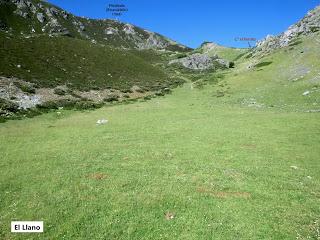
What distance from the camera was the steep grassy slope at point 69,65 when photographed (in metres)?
63.0

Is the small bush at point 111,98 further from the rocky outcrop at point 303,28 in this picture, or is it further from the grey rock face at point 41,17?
the grey rock face at point 41,17

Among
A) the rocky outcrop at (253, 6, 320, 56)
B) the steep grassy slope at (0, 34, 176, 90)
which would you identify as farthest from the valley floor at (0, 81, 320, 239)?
the rocky outcrop at (253, 6, 320, 56)

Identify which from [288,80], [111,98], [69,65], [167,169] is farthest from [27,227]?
[69,65]

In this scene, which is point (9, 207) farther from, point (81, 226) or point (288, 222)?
point (288, 222)

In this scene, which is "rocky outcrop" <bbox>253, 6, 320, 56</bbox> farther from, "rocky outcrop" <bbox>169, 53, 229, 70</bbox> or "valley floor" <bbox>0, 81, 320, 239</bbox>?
"valley floor" <bbox>0, 81, 320, 239</bbox>

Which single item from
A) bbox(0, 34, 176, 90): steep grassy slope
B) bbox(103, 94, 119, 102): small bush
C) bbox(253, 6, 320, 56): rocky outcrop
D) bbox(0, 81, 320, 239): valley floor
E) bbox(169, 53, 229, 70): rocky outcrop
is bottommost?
bbox(0, 81, 320, 239): valley floor

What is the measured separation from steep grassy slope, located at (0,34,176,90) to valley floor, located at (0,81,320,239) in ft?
87.1

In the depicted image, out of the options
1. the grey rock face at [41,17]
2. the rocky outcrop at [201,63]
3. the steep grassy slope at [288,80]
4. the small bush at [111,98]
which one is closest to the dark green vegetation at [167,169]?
the steep grassy slope at [288,80]

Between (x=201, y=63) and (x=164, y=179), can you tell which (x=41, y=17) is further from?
(x=164, y=179)

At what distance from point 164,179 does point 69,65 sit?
6202 centimetres

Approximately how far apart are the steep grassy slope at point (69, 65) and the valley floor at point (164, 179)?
1046 inches

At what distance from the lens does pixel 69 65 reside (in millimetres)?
76562

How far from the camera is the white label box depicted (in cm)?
1583

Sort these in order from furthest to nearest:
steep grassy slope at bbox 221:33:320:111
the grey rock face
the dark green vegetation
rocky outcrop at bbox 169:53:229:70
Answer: the grey rock face
rocky outcrop at bbox 169:53:229:70
steep grassy slope at bbox 221:33:320:111
the dark green vegetation
